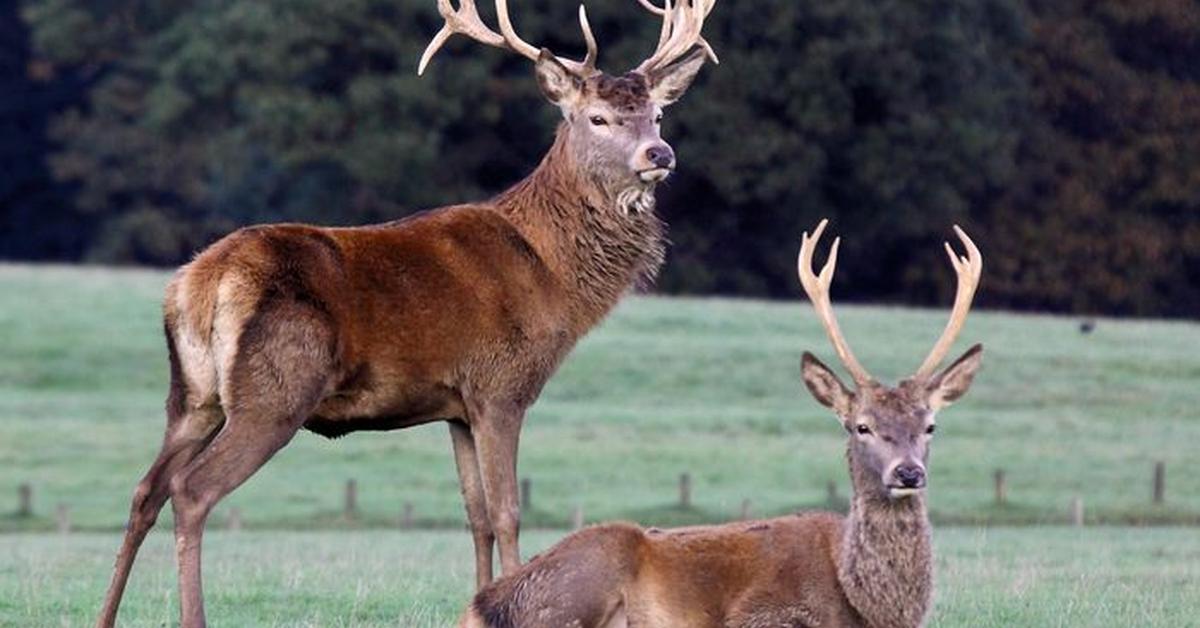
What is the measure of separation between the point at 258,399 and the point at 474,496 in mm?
1316

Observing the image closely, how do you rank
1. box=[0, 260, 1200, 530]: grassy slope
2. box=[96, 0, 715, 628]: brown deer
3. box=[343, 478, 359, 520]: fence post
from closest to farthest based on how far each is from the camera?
box=[96, 0, 715, 628]: brown deer < box=[343, 478, 359, 520]: fence post < box=[0, 260, 1200, 530]: grassy slope

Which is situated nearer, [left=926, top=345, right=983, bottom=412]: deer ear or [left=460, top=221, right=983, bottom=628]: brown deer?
[left=460, top=221, right=983, bottom=628]: brown deer

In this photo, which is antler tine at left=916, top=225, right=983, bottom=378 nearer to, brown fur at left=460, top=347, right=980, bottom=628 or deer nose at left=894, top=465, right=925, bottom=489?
brown fur at left=460, top=347, right=980, bottom=628

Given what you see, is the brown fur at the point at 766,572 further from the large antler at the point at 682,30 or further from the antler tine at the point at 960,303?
the large antler at the point at 682,30

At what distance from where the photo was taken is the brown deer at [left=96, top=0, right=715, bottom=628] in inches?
442

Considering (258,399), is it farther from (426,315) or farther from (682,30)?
(682,30)

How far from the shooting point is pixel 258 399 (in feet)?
36.9

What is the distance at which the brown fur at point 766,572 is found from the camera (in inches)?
394

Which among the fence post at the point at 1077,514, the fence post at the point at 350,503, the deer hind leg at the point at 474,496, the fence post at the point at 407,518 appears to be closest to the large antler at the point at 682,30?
the deer hind leg at the point at 474,496

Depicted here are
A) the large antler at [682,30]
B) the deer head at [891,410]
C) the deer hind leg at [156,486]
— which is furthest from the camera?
the large antler at [682,30]

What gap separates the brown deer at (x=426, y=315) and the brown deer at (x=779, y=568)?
106 centimetres

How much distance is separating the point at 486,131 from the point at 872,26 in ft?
27.6

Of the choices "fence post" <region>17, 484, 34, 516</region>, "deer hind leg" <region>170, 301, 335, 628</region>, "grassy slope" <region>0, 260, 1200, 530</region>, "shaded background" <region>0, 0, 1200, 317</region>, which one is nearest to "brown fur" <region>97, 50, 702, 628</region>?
"deer hind leg" <region>170, 301, 335, 628</region>

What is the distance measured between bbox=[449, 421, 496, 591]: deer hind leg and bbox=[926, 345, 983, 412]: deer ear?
2447mm
